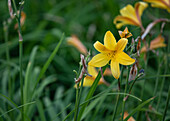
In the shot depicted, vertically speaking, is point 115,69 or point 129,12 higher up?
point 129,12

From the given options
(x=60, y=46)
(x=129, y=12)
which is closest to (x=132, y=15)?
(x=129, y=12)

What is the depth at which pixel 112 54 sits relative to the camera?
734 mm

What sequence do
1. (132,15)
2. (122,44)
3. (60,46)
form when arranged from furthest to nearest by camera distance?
(60,46)
(132,15)
(122,44)

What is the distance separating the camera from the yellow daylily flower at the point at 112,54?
67cm

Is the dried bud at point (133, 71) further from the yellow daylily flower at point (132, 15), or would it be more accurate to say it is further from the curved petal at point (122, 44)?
the yellow daylily flower at point (132, 15)

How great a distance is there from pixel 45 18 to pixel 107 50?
2.06 m

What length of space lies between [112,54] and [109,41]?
7cm

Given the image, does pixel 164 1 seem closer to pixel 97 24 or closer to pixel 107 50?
pixel 107 50

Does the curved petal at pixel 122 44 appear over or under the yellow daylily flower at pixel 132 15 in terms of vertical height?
under

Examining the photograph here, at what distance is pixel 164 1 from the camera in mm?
934

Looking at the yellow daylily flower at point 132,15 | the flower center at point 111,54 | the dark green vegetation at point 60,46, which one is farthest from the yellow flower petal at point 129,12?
the dark green vegetation at point 60,46

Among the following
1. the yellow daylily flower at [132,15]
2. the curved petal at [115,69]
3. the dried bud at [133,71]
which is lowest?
the dried bud at [133,71]

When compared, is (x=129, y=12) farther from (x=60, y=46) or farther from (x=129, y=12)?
(x=60, y=46)

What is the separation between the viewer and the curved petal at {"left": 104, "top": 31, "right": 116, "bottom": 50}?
67cm
